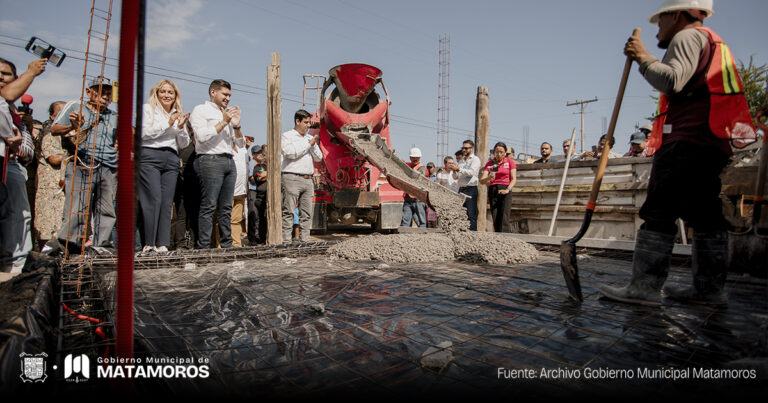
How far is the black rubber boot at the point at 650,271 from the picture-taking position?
75.5 inches

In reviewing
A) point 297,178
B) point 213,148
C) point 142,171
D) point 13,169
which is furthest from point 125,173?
point 297,178

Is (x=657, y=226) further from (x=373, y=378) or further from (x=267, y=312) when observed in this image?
(x=267, y=312)

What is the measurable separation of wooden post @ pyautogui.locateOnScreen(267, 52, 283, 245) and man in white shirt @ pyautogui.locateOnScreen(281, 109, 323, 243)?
0.54 feet

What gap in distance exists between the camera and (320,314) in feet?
5.86

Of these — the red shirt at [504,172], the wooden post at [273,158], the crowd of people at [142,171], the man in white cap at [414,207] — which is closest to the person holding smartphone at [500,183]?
the red shirt at [504,172]

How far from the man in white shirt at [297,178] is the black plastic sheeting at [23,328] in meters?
2.83

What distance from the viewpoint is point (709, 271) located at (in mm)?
1955

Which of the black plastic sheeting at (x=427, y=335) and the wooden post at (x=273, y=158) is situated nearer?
the black plastic sheeting at (x=427, y=335)

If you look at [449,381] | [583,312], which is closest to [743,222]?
[583,312]

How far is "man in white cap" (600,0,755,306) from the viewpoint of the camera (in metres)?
1.81

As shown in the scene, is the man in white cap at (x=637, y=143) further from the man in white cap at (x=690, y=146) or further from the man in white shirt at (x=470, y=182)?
the man in white cap at (x=690, y=146)

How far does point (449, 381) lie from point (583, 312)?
0.99m

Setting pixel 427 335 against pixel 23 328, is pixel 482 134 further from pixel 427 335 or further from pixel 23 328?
pixel 23 328

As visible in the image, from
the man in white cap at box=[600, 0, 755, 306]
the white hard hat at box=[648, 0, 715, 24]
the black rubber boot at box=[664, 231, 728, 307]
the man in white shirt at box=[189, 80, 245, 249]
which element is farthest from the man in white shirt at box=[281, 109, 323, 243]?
the black rubber boot at box=[664, 231, 728, 307]
